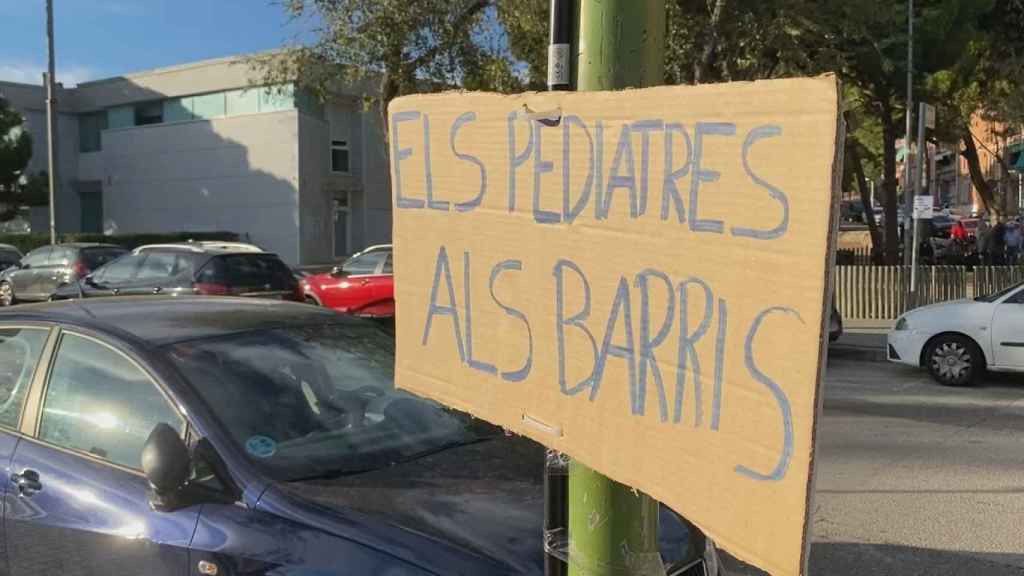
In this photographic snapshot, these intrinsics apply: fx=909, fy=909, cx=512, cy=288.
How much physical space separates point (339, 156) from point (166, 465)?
109 feet

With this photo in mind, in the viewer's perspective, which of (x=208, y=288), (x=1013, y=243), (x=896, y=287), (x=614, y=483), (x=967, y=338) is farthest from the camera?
(x=1013, y=243)

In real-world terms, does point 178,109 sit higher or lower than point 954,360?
higher

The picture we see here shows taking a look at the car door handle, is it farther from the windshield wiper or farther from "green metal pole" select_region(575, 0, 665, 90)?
"green metal pole" select_region(575, 0, 665, 90)

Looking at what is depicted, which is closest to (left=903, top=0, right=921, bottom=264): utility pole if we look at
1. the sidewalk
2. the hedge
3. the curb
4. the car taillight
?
the sidewalk

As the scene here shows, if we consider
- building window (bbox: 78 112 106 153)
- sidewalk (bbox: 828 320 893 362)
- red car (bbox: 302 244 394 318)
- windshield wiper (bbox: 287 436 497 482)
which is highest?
building window (bbox: 78 112 106 153)

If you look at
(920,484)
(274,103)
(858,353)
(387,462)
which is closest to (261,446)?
(387,462)

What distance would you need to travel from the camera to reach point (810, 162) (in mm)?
1529

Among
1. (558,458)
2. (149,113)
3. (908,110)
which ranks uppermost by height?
(149,113)

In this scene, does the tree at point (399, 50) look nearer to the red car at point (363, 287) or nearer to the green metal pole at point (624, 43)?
the red car at point (363, 287)

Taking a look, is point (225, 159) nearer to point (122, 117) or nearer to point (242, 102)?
point (242, 102)

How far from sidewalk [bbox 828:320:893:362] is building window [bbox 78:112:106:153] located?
115 feet

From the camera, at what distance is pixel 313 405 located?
3.55 metres

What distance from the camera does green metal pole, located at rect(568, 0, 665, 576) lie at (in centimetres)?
192

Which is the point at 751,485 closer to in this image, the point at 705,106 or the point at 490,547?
the point at 705,106
